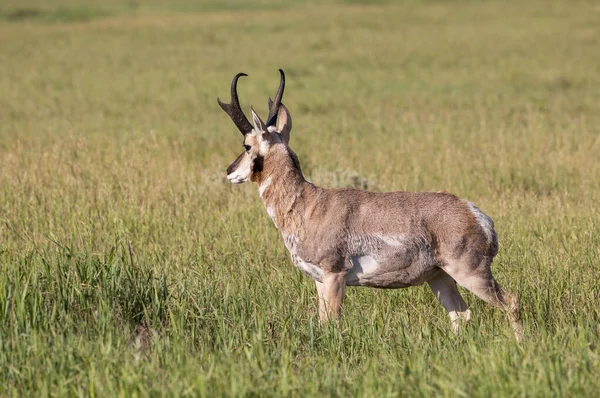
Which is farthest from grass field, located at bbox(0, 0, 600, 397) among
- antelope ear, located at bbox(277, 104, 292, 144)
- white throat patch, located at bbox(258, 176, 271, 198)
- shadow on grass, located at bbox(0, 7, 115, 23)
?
shadow on grass, located at bbox(0, 7, 115, 23)

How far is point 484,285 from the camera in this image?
6.72 meters

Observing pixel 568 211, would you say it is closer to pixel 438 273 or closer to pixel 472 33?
pixel 438 273

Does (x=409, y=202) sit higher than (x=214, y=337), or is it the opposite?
(x=409, y=202)

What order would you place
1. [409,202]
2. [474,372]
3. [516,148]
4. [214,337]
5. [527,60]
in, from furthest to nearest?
[527,60] < [516,148] < [409,202] < [214,337] < [474,372]

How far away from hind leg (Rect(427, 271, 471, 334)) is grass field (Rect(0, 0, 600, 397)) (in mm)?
110

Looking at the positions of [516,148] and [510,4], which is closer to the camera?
[516,148]

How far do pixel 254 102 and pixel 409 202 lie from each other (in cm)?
1576

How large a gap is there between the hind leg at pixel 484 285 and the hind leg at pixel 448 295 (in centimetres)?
35

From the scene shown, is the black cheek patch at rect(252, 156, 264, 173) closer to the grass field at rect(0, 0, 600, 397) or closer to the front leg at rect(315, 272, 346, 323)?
the grass field at rect(0, 0, 600, 397)

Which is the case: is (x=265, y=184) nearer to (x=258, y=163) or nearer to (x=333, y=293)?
(x=258, y=163)

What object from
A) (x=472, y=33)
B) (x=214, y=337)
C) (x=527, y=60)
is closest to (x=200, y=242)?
(x=214, y=337)

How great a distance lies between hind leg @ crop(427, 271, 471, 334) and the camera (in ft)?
23.4

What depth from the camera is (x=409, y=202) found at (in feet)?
22.9

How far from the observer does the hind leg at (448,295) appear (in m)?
7.14
